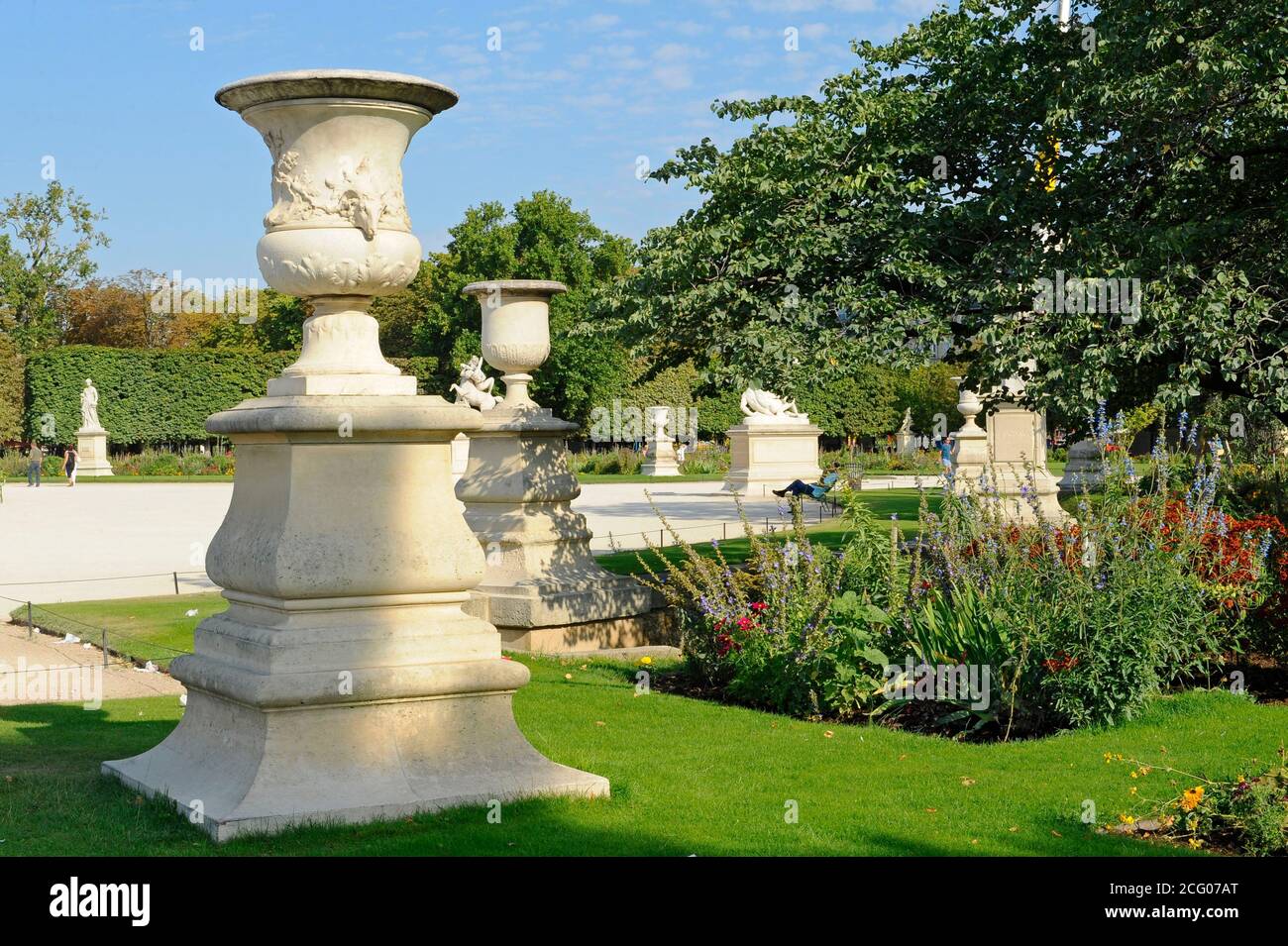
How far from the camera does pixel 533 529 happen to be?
10.6 meters

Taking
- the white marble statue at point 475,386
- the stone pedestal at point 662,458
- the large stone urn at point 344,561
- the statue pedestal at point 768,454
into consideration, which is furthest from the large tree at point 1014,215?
the stone pedestal at point 662,458

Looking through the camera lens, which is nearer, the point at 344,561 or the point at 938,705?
the point at 344,561

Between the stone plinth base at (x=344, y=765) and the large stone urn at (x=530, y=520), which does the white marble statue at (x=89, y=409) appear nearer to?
the large stone urn at (x=530, y=520)

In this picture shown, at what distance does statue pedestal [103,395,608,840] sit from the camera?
5.07 metres

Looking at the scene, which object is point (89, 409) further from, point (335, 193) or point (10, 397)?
point (335, 193)

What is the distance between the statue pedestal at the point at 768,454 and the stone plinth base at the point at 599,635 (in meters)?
21.0

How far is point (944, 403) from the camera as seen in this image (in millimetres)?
50469

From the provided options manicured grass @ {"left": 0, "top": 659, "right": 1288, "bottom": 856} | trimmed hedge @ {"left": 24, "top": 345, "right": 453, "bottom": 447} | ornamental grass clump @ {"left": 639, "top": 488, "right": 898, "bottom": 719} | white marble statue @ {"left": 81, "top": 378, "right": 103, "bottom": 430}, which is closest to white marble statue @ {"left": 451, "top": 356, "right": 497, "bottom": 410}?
trimmed hedge @ {"left": 24, "top": 345, "right": 453, "bottom": 447}

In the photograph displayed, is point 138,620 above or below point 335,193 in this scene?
below

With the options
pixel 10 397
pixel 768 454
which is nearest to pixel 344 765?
pixel 768 454

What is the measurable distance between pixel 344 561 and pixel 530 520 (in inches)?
214

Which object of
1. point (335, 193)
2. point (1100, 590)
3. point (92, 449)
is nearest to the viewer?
point (335, 193)

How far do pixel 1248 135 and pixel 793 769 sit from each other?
18.4 feet

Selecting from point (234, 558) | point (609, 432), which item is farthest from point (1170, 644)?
point (609, 432)
